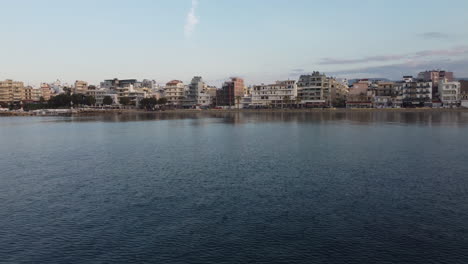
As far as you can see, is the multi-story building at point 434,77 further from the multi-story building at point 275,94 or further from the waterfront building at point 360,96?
the multi-story building at point 275,94

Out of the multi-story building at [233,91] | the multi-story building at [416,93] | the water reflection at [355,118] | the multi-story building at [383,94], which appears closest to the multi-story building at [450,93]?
the multi-story building at [416,93]

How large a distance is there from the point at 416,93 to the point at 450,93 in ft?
41.9

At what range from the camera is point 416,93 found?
518 ft

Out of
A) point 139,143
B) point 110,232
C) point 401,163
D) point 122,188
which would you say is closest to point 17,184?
point 122,188

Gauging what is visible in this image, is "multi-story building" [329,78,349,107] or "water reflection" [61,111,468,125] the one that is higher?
"multi-story building" [329,78,349,107]

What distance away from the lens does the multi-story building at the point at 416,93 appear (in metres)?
155

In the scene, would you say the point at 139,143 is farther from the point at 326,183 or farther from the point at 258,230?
the point at 258,230

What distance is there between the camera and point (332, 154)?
142ft

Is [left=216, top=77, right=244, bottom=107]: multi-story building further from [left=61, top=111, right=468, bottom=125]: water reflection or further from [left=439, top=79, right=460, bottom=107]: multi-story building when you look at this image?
[left=439, top=79, right=460, bottom=107]: multi-story building

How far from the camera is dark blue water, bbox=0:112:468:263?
16828 mm

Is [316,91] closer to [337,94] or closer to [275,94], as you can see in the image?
[337,94]

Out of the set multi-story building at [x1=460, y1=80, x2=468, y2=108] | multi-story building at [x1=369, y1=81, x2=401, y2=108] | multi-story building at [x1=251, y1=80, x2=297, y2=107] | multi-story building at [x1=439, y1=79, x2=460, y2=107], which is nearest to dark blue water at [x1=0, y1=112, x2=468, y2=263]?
multi-story building at [x1=439, y1=79, x2=460, y2=107]

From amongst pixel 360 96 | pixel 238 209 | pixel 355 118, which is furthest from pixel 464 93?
pixel 238 209

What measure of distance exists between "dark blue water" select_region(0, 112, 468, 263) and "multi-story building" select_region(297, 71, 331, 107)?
132105 mm
